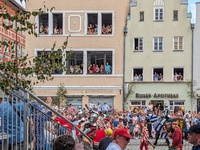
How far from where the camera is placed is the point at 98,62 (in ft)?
116

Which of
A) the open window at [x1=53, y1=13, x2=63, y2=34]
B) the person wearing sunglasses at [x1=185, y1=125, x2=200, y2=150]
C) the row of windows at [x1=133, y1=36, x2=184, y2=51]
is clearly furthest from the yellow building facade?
the person wearing sunglasses at [x1=185, y1=125, x2=200, y2=150]

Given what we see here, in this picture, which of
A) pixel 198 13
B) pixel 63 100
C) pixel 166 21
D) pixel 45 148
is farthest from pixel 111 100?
pixel 45 148

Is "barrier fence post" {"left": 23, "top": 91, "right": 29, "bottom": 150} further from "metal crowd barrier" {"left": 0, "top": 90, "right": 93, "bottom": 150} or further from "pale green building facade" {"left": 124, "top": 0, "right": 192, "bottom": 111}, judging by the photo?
"pale green building facade" {"left": 124, "top": 0, "right": 192, "bottom": 111}

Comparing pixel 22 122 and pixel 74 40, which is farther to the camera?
pixel 74 40

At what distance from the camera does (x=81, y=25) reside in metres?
35.5

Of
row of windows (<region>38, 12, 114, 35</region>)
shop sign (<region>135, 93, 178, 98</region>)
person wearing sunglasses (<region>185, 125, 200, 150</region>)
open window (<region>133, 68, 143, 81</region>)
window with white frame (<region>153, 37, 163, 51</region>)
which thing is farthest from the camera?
row of windows (<region>38, 12, 114, 35</region>)

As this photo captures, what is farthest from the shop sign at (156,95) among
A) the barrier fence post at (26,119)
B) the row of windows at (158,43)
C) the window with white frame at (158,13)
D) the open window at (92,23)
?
the barrier fence post at (26,119)

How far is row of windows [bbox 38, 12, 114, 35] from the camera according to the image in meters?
35.1

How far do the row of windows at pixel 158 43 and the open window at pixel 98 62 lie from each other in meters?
2.73

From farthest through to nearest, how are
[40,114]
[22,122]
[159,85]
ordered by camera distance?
[159,85], [40,114], [22,122]

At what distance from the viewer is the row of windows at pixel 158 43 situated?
34656 mm

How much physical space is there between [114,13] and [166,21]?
5054 millimetres

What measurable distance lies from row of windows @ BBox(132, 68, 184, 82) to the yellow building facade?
149 centimetres

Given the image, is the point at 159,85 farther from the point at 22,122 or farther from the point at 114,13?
the point at 22,122
